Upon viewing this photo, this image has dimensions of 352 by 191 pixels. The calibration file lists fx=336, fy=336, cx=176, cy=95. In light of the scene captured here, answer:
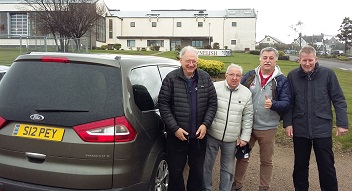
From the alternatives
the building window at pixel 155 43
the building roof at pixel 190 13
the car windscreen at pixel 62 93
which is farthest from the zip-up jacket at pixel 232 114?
the building roof at pixel 190 13

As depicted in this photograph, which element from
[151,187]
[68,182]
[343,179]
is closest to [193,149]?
[151,187]

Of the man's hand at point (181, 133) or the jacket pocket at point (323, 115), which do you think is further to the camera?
the jacket pocket at point (323, 115)

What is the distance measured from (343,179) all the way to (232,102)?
2.40 m

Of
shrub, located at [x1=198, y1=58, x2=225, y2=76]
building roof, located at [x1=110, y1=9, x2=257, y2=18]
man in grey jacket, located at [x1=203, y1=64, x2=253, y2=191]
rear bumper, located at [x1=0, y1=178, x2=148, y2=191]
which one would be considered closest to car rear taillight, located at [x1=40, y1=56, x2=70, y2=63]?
rear bumper, located at [x1=0, y1=178, x2=148, y2=191]

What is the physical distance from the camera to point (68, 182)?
9.52 feet

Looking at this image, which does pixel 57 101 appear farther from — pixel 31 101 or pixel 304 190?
pixel 304 190

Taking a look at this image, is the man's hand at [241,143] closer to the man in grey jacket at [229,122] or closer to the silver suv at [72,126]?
the man in grey jacket at [229,122]

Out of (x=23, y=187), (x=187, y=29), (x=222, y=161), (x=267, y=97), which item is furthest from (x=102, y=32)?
(x=23, y=187)

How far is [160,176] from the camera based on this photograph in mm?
3787

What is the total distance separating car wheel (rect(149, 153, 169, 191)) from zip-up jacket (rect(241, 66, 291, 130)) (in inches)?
47.4

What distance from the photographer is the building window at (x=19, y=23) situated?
51.2 meters

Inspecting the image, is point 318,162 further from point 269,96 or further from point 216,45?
point 216,45

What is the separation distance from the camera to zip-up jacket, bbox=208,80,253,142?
384cm

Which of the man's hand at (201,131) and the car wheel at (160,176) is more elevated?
the man's hand at (201,131)
